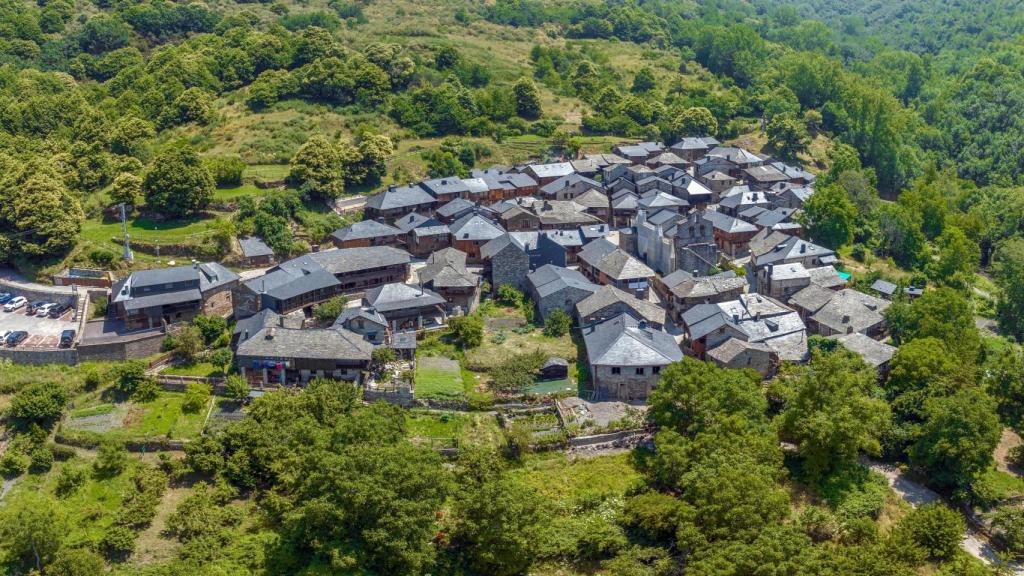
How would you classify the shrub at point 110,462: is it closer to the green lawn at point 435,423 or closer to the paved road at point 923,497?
the green lawn at point 435,423

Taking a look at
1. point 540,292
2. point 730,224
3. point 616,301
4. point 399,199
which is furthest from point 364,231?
point 730,224

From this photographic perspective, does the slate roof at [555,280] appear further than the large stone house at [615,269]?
No

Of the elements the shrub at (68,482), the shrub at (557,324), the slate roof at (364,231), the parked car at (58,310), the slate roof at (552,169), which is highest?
the shrub at (68,482)

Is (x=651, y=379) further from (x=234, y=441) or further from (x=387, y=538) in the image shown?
(x=234, y=441)

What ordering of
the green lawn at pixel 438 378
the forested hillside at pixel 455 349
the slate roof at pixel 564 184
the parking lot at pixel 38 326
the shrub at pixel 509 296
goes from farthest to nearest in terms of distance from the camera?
the slate roof at pixel 564 184, the shrub at pixel 509 296, the parking lot at pixel 38 326, the green lawn at pixel 438 378, the forested hillside at pixel 455 349

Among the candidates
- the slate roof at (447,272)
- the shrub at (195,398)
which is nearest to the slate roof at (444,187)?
the slate roof at (447,272)
